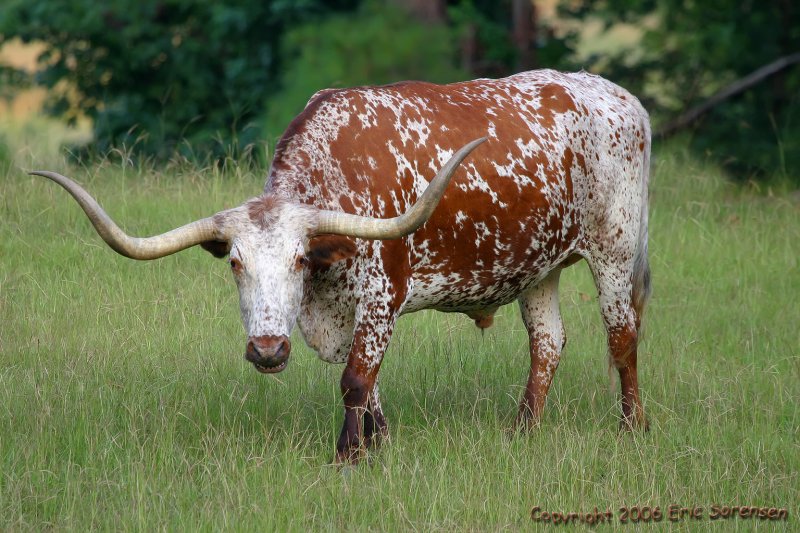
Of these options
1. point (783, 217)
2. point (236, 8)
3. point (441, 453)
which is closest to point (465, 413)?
point (441, 453)

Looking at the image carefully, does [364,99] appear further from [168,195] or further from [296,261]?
[168,195]

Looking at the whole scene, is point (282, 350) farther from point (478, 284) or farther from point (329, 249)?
point (478, 284)

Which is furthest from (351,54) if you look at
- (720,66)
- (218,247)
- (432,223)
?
(218,247)

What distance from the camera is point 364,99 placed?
6227mm

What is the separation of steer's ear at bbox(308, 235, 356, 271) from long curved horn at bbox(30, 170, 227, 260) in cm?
39

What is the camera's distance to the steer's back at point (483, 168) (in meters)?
5.98

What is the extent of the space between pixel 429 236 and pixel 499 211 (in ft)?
1.52

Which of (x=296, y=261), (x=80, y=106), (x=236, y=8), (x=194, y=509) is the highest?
(x=236, y=8)

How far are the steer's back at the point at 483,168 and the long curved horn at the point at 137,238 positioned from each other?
44 cm

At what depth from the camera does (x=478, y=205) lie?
6.35 meters

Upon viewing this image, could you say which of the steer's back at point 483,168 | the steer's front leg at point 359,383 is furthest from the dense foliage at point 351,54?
the steer's front leg at point 359,383

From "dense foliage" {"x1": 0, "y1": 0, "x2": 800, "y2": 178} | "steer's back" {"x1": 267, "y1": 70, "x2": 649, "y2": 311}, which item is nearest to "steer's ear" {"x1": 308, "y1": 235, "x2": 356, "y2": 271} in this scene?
"steer's back" {"x1": 267, "y1": 70, "x2": 649, "y2": 311}

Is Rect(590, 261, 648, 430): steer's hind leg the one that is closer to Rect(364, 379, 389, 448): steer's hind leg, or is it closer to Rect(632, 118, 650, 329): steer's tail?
Rect(632, 118, 650, 329): steer's tail

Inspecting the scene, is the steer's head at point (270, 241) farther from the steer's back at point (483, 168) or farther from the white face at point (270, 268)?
the steer's back at point (483, 168)
